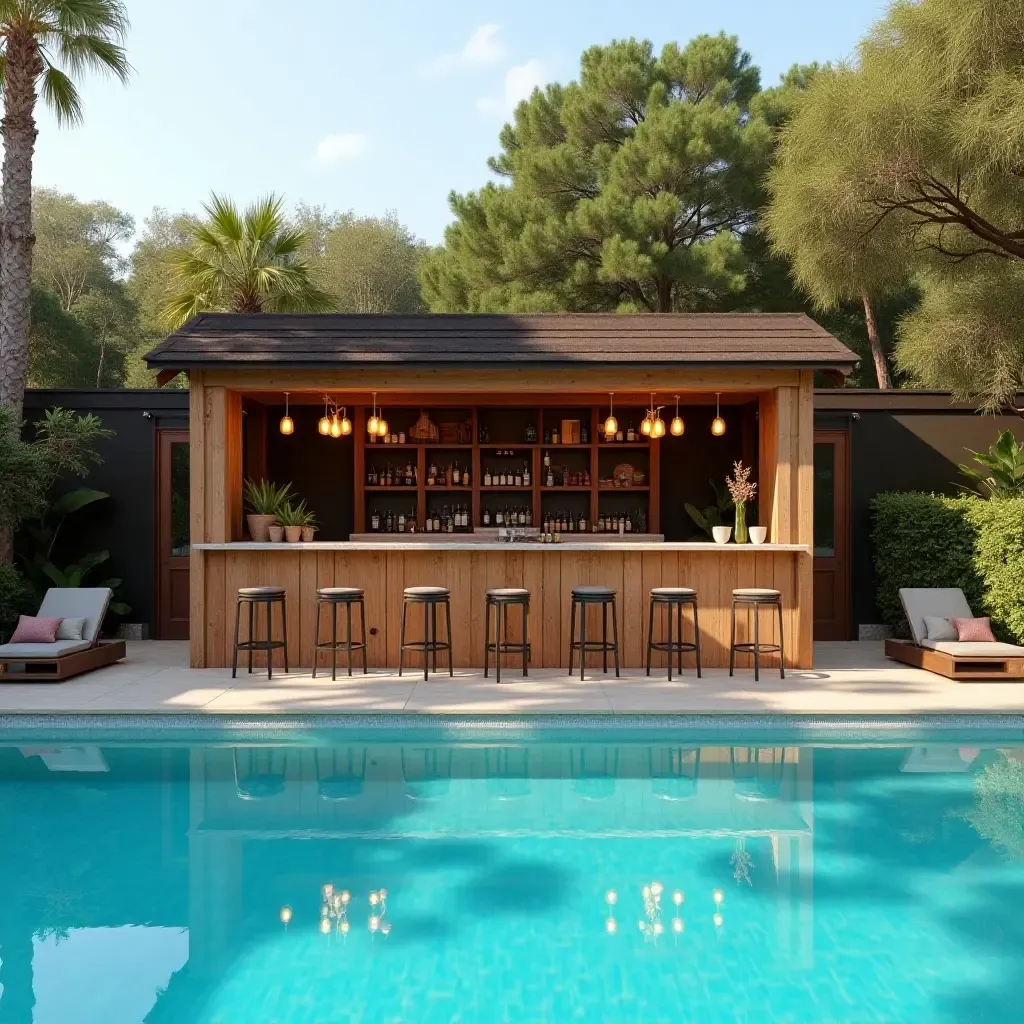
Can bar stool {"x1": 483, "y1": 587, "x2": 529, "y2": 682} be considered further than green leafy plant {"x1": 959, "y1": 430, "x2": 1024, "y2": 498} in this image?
No

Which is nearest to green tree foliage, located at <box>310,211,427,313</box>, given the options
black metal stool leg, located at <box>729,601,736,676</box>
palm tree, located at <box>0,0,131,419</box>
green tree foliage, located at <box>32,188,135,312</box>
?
green tree foliage, located at <box>32,188,135,312</box>

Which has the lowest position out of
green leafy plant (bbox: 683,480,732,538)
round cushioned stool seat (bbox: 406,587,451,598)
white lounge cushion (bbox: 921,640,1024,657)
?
white lounge cushion (bbox: 921,640,1024,657)

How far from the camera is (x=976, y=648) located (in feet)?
27.8

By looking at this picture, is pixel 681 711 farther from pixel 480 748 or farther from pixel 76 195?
pixel 76 195

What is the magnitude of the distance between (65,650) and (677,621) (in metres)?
5.48

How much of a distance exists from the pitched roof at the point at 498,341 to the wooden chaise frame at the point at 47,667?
107 inches

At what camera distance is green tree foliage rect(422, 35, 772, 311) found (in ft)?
55.0

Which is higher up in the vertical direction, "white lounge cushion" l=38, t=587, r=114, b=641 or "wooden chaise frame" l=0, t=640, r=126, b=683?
"white lounge cushion" l=38, t=587, r=114, b=641

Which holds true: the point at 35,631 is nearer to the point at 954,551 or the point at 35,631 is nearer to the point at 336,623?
the point at 336,623

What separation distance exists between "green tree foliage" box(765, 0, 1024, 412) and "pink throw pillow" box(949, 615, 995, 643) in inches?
102

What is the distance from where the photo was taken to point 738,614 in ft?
29.9

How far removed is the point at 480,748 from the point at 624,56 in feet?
52.4

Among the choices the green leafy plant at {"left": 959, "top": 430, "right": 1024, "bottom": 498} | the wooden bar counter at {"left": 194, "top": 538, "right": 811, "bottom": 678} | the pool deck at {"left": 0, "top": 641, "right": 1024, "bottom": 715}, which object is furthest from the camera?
the green leafy plant at {"left": 959, "top": 430, "right": 1024, "bottom": 498}

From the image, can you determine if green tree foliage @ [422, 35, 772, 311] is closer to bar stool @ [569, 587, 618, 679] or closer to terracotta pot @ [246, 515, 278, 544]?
terracotta pot @ [246, 515, 278, 544]
